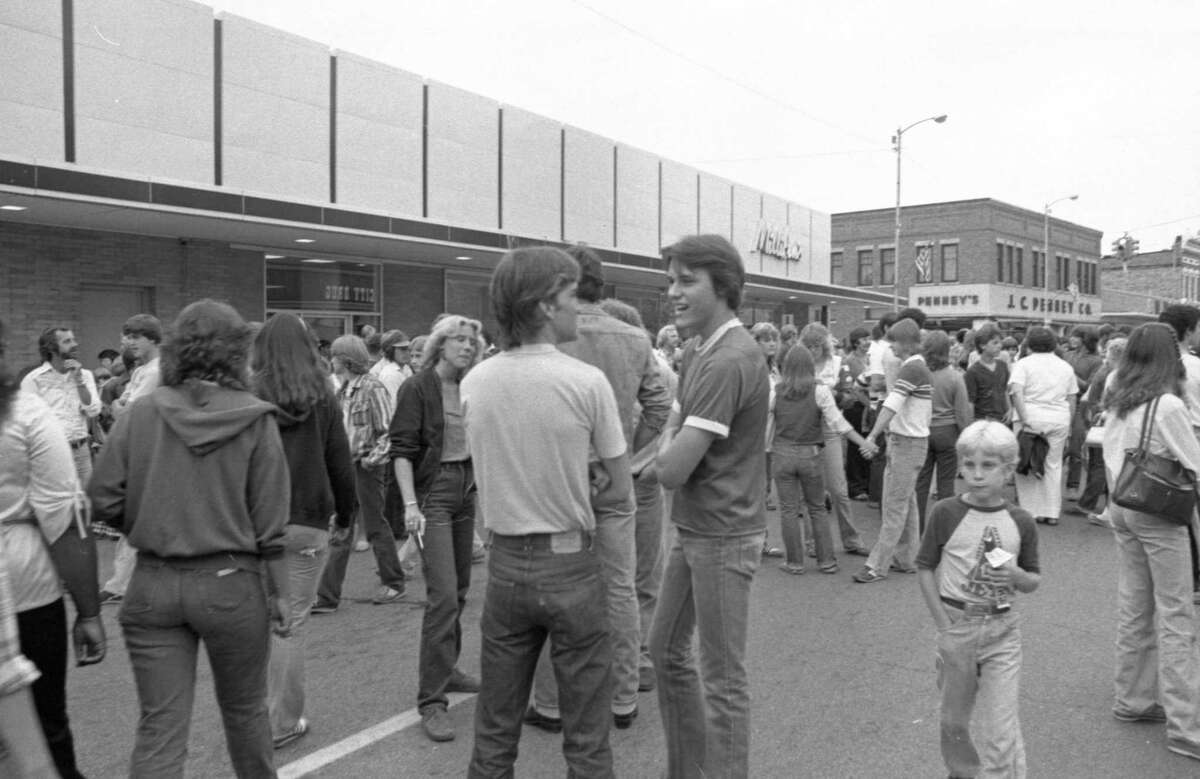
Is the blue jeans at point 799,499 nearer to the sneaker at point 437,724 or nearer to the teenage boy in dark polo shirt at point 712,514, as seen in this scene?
the sneaker at point 437,724

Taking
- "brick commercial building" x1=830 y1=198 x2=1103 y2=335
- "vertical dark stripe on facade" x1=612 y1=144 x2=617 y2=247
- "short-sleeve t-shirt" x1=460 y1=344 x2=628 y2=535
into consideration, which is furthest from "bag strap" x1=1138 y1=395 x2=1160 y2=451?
"brick commercial building" x1=830 y1=198 x2=1103 y2=335

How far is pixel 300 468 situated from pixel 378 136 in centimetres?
1548

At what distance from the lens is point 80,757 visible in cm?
416

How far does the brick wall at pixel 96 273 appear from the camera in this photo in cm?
1316

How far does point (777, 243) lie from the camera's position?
33156mm

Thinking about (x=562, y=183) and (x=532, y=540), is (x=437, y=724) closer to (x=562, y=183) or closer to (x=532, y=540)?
(x=532, y=540)

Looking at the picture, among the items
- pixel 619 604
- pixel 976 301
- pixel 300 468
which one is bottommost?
pixel 619 604

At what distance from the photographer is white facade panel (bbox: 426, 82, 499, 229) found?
19.7 meters

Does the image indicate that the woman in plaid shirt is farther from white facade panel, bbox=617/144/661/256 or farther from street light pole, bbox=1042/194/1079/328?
street light pole, bbox=1042/194/1079/328

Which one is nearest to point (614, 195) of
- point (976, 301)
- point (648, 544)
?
point (648, 544)

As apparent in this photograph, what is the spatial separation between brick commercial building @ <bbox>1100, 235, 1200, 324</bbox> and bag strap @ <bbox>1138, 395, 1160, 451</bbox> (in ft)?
247

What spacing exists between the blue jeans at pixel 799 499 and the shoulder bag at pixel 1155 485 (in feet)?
11.2

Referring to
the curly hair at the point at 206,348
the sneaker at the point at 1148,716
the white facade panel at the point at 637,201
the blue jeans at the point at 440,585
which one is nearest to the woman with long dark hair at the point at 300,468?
the blue jeans at the point at 440,585

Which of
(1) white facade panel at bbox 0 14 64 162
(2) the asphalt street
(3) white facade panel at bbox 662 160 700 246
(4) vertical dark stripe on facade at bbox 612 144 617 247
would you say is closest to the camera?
(2) the asphalt street
